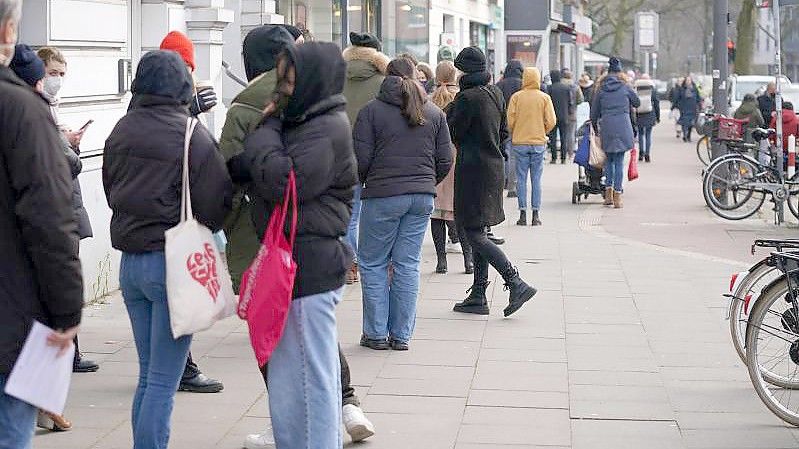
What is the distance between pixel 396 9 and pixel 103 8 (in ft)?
47.4

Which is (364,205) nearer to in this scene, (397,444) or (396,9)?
(397,444)

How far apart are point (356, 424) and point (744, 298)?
90.8 inches

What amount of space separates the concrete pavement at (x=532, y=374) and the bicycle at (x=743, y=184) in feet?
11.4

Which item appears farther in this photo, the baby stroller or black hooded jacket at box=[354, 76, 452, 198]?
the baby stroller

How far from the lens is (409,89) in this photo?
7.98 metres

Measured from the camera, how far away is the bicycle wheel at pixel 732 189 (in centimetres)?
1633

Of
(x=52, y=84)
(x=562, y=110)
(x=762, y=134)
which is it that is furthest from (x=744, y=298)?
(x=562, y=110)

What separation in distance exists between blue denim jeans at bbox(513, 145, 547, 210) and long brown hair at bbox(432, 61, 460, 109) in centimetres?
408

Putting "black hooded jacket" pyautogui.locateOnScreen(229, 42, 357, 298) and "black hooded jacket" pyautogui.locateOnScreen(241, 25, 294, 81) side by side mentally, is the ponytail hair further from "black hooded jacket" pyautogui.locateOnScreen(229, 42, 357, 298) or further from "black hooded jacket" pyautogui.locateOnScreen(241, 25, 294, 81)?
"black hooded jacket" pyautogui.locateOnScreen(229, 42, 357, 298)

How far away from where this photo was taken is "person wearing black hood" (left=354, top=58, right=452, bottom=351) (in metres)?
8.02

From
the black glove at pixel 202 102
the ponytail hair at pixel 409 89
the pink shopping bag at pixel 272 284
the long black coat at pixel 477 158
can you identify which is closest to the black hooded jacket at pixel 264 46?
the black glove at pixel 202 102

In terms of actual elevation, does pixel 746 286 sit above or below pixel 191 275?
below

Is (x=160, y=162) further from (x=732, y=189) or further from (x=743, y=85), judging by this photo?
(x=743, y=85)

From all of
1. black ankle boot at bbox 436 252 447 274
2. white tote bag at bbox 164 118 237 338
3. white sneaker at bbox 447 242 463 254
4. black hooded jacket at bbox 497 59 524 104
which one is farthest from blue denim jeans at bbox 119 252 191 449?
black hooded jacket at bbox 497 59 524 104
